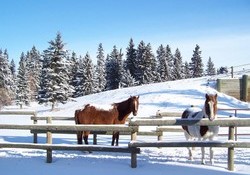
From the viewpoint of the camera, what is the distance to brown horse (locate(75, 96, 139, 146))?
46.3 feet

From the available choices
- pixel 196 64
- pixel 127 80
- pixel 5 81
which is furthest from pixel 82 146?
pixel 196 64

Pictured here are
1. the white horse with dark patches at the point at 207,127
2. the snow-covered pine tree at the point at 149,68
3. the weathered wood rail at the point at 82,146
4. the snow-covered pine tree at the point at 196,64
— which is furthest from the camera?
the snow-covered pine tree at the point at 196,64

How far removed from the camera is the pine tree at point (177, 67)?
84.2 meters

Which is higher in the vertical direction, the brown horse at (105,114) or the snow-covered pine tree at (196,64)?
the snow-covered pine tree at (196,64)

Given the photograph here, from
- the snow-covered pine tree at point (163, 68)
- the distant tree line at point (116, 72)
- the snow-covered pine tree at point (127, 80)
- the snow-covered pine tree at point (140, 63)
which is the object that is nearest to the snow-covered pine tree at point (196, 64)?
the distant tree line at point (116, 72)

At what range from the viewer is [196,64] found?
294 feet

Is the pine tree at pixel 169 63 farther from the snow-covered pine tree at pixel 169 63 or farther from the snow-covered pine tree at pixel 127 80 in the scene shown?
the snow-covered pine tree at pixel 127 80

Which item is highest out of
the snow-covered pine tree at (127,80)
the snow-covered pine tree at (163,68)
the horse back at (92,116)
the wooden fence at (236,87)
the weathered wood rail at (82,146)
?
the snow-covered pine tree at (163,68)

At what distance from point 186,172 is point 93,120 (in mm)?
5484

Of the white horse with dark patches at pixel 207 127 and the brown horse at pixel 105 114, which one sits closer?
the white horse with dark patches at pixel 207 127

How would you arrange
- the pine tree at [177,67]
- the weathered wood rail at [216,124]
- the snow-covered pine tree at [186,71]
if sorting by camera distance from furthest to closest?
the snow-covered pine tree at [186,71]
the pine tree at [177,67]
the weathered wood rail at [216,124]

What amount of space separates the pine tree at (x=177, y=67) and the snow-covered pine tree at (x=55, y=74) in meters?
41.0

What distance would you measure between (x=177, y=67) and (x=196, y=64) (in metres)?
6.07

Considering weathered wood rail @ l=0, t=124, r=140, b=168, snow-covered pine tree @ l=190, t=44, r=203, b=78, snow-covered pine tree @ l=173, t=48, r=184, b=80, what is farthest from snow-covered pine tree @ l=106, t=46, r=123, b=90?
weathered wood rail @ l=0, t=124, r=140, b=168
